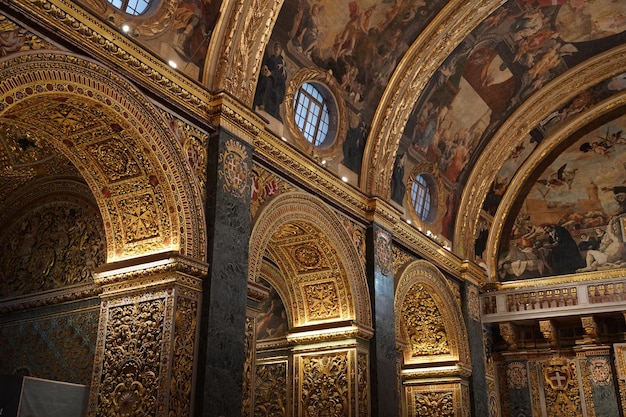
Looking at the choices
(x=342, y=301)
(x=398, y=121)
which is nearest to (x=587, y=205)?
(x=398, y=121)

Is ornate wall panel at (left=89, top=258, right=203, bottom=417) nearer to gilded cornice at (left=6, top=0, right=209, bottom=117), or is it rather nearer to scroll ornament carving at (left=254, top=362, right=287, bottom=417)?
gilded cornice at (left=6, top=0, right=209, bottom=117)

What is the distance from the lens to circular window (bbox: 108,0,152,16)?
366 inches

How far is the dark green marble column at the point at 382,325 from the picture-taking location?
13055 mm

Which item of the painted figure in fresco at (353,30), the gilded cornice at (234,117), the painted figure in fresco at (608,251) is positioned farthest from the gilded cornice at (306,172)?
the painted figure in fresco at (608,251)

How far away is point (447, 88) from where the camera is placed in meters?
16.6

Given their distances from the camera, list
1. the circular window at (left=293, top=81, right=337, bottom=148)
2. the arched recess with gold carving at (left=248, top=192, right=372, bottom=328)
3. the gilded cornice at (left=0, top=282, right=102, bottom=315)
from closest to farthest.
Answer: the gilded cornice at (left=0, top=282, right=102, bottom=315), the arched recess with gold carving at (left=248, top=192, right=372, bottom=328), the circular window at (left=293, top=81, right=337, bottom=148)

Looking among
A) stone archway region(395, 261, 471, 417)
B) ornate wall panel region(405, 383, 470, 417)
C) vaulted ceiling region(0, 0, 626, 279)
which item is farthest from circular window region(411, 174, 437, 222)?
ornate wall panel region(405, 383, 470, 417)

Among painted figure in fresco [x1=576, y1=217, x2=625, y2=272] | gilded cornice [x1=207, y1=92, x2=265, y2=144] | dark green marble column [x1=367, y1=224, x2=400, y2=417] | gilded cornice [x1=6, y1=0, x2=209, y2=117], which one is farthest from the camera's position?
painted figure in fresco [x1=576, y1=217, x2=625, y2=272]

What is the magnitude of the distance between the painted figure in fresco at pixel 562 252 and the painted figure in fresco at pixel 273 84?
34.5 feet

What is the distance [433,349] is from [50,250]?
31.6ft

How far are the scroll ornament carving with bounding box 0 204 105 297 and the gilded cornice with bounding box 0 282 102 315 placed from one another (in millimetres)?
151

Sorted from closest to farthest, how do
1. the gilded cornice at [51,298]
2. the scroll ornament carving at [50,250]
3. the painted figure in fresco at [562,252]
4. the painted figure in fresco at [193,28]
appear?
the painted figure in fresco at [193,28]
the gilded cornice at [51,298]
the scroll ornament carving at [50,250]
the painted figure in fresco at [562,252]

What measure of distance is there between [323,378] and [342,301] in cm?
147

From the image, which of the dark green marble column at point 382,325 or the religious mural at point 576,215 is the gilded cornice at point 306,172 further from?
the religious mural at point 576,215
